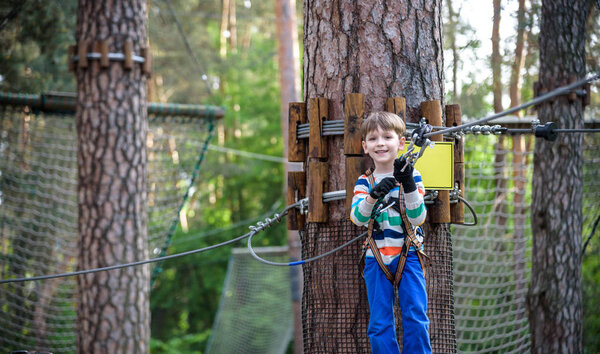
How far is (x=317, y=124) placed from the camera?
231 centimetres

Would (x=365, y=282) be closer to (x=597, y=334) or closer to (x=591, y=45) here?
(x=591, y=45)

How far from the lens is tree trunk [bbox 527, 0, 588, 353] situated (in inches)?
200

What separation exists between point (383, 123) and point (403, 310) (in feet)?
2.05

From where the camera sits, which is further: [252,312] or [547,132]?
[252,312]

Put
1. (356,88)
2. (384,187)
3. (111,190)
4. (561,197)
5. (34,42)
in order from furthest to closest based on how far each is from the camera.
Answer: (34,42) < (561,197) < (111,190) < (356,88) < (384,187)

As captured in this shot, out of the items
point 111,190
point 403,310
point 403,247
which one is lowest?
point 403,310

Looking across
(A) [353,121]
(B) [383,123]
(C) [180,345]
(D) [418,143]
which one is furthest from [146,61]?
(C) [180,345]

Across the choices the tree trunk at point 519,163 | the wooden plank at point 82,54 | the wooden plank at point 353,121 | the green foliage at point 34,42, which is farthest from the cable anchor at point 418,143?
the green foliage at point 34,42

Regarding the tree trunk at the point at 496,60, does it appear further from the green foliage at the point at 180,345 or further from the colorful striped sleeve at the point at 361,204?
the green foliage at the point at 180,345

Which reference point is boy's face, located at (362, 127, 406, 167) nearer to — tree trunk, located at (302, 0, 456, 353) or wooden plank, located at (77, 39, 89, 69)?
tree trunk, located at (302, 0, 456, 353)

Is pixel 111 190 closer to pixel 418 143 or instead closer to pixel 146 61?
pixel 146 61

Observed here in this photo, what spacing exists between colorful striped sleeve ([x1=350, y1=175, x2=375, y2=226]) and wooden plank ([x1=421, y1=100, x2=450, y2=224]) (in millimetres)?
302

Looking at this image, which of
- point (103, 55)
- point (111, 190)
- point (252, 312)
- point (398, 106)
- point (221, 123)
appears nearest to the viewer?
point (398, 106)

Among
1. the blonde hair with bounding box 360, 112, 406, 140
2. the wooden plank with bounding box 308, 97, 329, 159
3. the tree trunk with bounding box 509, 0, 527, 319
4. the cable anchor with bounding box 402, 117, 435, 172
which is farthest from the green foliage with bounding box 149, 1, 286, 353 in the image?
the cable anchor with bounding box 402, 117, 435, 172
